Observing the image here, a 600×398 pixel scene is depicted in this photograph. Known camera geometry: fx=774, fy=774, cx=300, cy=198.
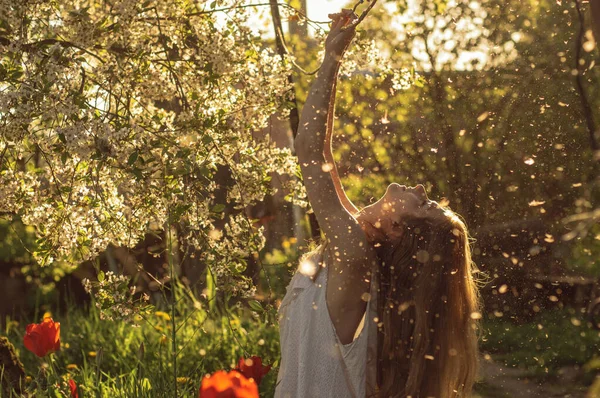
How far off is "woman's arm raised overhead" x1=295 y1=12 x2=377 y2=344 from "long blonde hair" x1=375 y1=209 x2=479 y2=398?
11 cm

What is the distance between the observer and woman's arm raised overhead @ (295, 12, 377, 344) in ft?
7.82

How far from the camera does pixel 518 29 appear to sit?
765 centimetres

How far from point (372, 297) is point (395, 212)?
0.31 metres

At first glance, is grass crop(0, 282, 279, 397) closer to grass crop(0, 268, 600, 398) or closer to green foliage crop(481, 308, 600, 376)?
grass crop(0, 268, 600, 398)

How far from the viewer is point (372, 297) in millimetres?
2459

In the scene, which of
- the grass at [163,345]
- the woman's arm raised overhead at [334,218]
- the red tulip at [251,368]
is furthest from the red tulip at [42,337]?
the grass at [163,345]

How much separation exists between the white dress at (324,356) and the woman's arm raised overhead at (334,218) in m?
0.03

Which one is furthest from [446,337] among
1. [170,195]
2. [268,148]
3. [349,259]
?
Answer: [268,148]

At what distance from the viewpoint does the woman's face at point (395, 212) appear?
102 inches

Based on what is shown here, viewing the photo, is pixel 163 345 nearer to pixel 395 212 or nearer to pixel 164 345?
pixel 164 345

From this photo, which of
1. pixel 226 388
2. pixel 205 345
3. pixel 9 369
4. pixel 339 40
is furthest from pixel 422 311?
pixel 205 345

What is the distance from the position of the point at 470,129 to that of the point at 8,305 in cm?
538

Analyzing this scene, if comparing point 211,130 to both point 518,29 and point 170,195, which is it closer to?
point 170,195

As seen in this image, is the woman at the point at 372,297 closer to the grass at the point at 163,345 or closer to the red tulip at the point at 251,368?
the red tulip at the point at 251,368
